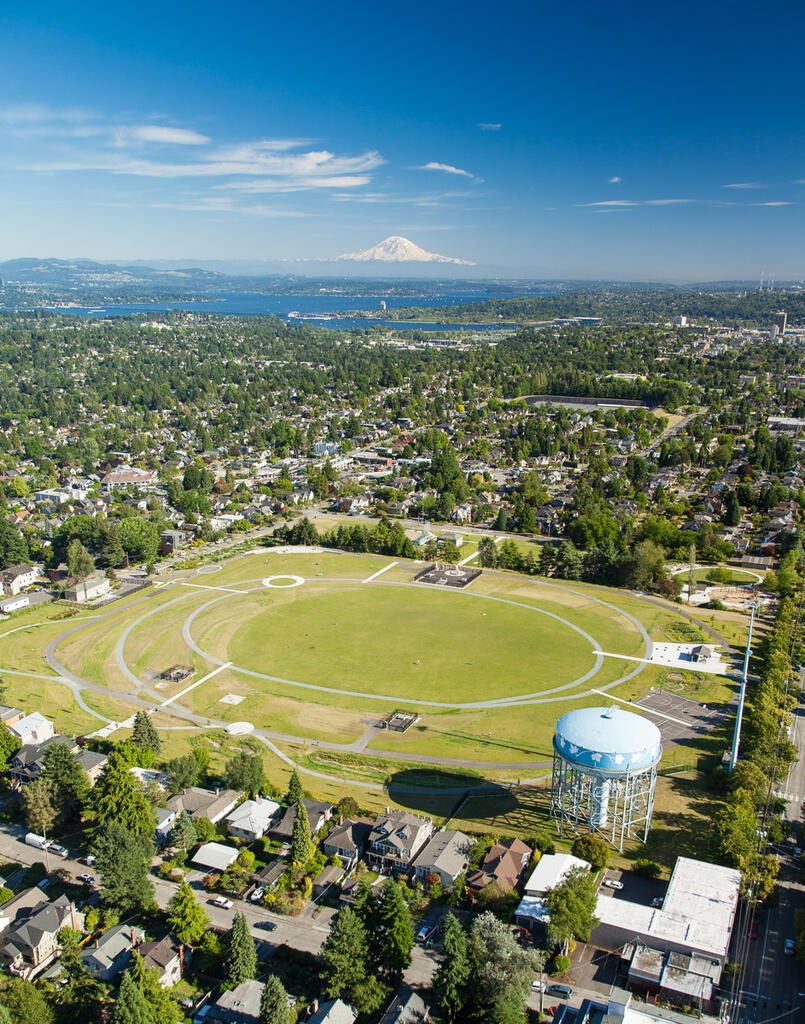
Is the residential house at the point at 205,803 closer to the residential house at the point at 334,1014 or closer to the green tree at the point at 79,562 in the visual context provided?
the residential house at the point at 334,1014

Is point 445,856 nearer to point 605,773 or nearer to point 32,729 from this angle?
point 605,773

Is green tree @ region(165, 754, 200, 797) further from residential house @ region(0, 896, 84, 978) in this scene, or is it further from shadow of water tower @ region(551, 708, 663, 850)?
shadow of water tower @ region(551, 708, 663, 850)

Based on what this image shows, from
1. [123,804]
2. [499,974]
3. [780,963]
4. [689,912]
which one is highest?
[499,974]

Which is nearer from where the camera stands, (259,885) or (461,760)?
(259,885)

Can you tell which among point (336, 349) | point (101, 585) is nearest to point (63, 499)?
point (101, 585)

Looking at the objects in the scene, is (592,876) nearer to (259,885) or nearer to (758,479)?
(259,885)

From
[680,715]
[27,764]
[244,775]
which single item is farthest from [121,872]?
[680,715]
